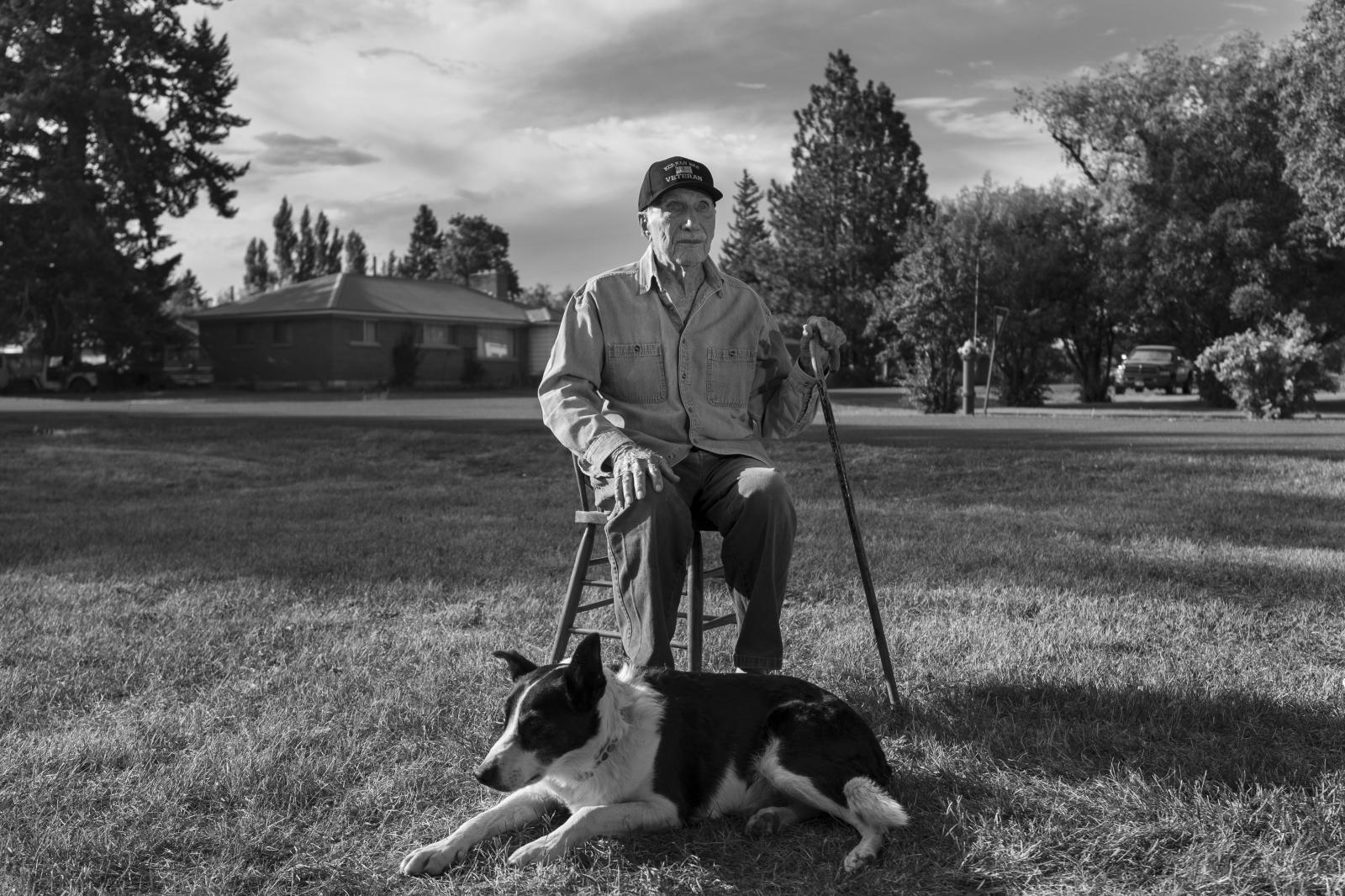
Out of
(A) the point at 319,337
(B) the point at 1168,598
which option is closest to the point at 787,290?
(A) the point at 319,337

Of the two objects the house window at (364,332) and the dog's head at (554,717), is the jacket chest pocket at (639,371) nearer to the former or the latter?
the dog's head at (554,717)

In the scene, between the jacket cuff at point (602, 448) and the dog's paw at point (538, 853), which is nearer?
the dog's paw at point (538, 853)

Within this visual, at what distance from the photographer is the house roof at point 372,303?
39062 mm

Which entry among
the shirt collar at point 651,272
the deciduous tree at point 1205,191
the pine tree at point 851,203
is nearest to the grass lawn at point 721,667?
the shirt collar at point 651,272

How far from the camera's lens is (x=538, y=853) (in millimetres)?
2838

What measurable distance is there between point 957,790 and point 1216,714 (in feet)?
3.96

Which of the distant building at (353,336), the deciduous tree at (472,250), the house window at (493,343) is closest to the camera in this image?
the distant building at (353,336)

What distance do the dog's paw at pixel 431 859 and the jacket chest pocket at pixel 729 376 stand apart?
1863 millimetres

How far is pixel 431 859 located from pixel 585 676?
1.92 ft

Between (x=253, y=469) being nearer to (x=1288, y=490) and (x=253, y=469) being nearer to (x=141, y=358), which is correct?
(x=1288, y=490)

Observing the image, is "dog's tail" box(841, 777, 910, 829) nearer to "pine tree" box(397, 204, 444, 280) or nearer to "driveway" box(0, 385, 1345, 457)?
"driveway" box(0, 385, 1345, 457)

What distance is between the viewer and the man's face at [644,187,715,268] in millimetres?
4051

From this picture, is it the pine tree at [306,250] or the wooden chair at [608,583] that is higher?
the pine tree at [306,250]

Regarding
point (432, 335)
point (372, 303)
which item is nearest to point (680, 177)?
point (372, 303)
